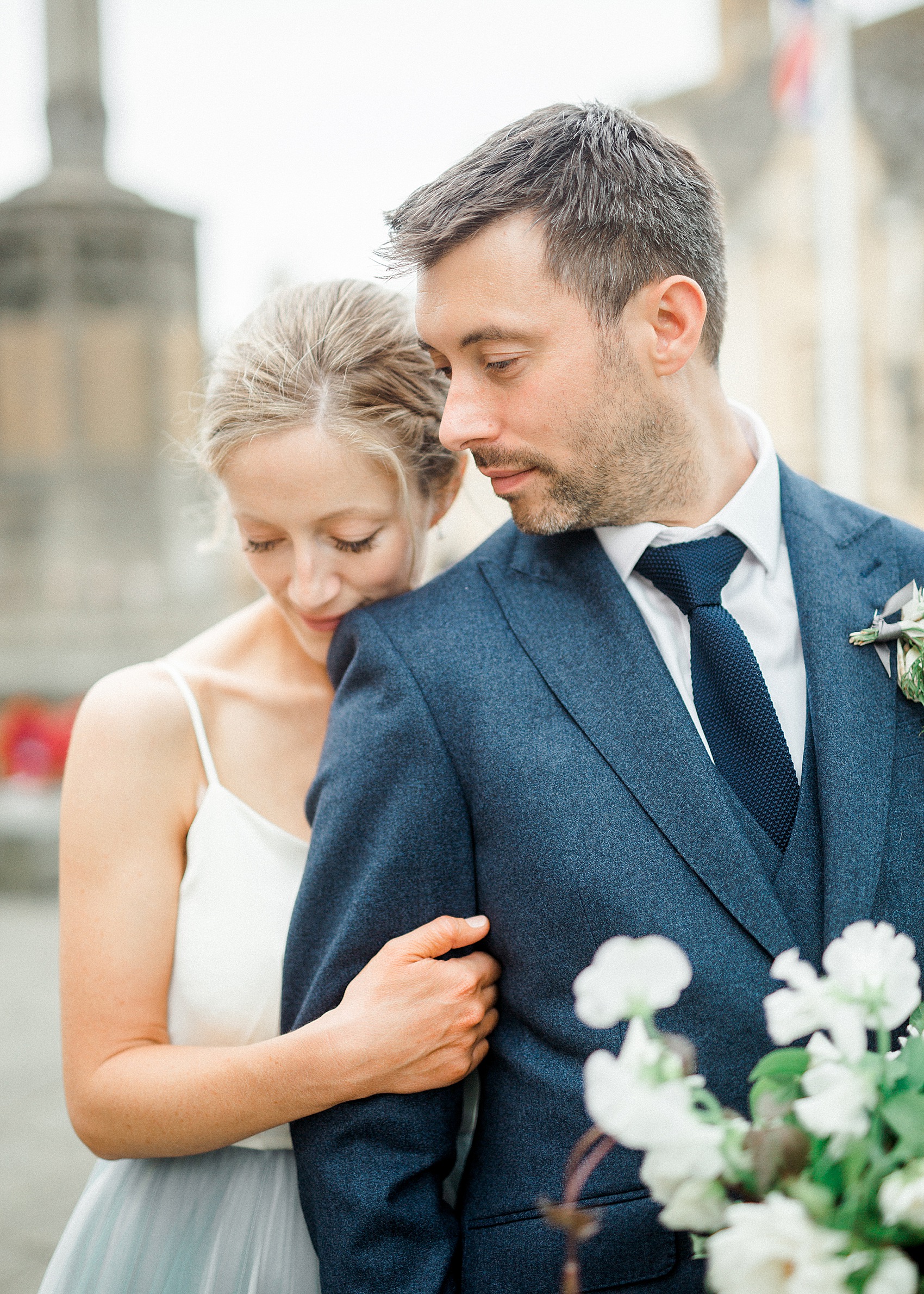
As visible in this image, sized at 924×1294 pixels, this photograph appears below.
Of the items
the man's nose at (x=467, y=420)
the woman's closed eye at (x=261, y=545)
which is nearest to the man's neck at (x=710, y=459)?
the man's nose at (x=467, y=420)

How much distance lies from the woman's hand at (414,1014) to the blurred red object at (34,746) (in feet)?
15.2

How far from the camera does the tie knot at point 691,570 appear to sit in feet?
5.98

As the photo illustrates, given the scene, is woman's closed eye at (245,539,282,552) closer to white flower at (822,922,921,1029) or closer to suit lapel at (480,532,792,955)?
suit lapel at (480,532,792,955)

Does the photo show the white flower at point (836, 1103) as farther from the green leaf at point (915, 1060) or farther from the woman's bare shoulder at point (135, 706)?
the woman's bare shoulder at point (135, 706)

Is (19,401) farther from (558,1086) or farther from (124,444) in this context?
(558,1086)

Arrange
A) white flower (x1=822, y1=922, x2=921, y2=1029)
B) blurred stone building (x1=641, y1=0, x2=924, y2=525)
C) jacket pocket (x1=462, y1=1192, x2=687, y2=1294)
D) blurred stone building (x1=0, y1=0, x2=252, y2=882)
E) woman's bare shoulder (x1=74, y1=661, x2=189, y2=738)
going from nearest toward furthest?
white flower (x1=822, y1=922, x2=921, y2=1029), jacket pocket (x1=462, y1=1192, x2=687, y2=1294), woman's bare shoulder (x1=74, y1=661, x2=189, y2=738), blurred stone building (x1=0, y1=0, x2=252, y2=882), blurred stone building (x1=641, y1=0, x2=924, y2=525)

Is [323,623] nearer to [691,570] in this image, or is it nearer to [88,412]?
[691,570]

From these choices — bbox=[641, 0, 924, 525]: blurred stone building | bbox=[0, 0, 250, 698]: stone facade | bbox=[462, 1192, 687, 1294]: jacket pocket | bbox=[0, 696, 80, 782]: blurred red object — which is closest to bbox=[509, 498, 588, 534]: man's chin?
bbox=[462, 1192, 687, 1294]: jacket pocket

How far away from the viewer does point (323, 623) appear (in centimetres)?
205

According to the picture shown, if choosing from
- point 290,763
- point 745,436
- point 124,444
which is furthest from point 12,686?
point 745,436

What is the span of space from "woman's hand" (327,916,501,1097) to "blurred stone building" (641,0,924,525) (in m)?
7.88

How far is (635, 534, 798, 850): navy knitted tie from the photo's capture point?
1.67m

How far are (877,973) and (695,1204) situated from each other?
24 centimetres

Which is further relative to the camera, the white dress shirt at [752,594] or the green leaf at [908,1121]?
the white dress shirt at [752,594]
